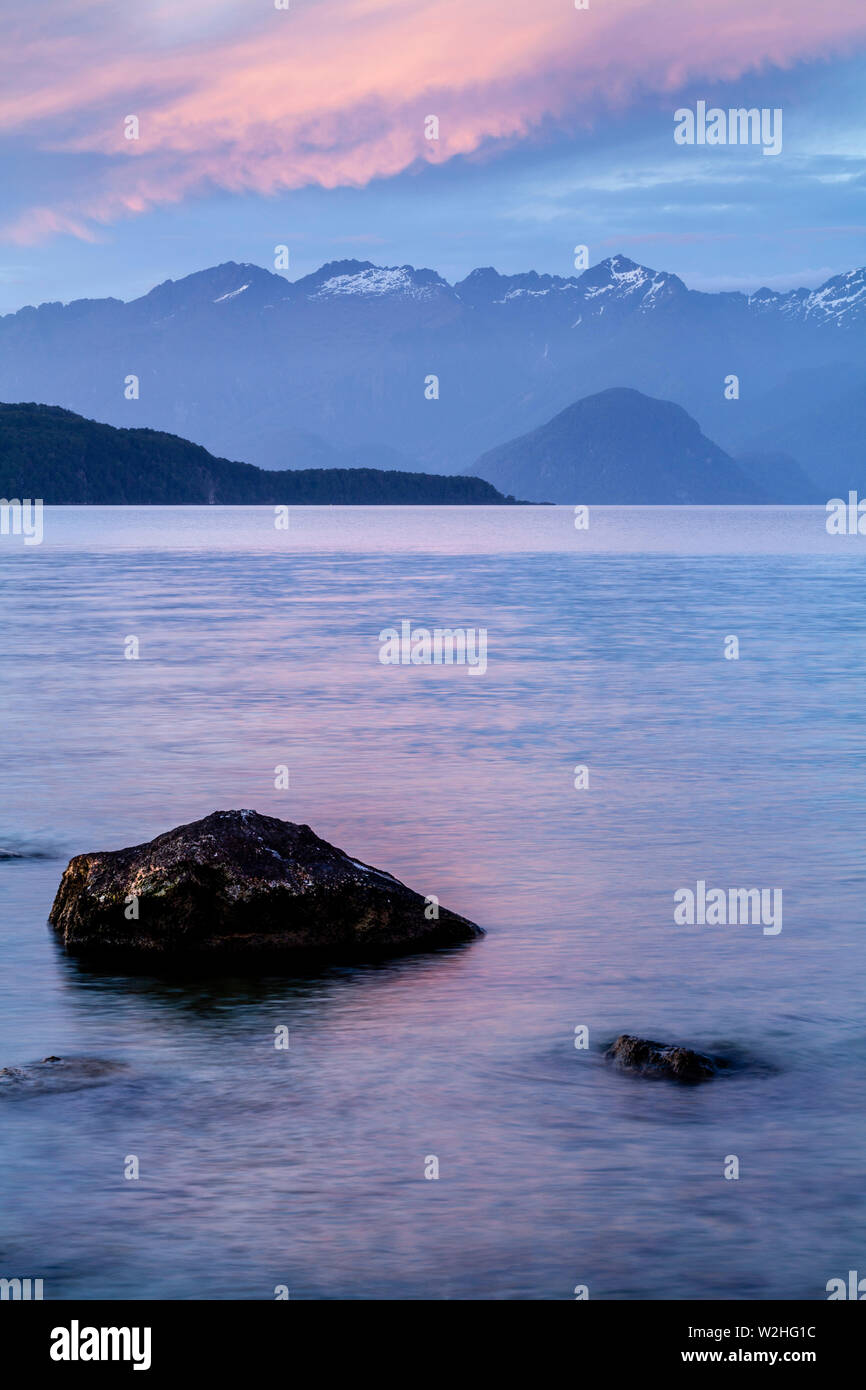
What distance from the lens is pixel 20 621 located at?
60375 mm

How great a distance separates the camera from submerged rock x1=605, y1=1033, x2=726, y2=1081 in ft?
41.3

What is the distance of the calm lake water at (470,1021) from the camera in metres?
9.91

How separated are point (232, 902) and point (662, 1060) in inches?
A: 188

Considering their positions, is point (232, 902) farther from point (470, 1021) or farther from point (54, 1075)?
point (54, 1075)

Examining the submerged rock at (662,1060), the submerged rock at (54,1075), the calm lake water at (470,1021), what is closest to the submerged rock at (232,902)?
the calm lake water at (470,1021)

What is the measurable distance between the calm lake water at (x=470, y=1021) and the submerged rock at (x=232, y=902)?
21.4 inches

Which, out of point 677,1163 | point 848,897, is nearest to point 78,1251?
point 677,1163

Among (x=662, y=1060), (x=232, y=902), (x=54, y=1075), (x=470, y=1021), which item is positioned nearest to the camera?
(x=54, y=1075)

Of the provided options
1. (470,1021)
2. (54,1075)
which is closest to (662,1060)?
(470,1021)

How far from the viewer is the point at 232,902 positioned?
51.0 ft

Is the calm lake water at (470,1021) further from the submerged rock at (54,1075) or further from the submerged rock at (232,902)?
the submerged rock at (232,902)

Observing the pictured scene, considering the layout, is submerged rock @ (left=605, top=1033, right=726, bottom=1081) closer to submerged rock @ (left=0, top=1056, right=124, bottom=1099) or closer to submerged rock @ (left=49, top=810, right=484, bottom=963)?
submerged rock @ (left=49, top=810, right=484, bottom=963)

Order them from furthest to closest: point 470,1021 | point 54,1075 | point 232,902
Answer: point 232,902 < point 470,1021 < point 54,1075

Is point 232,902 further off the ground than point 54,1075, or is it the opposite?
point 232,902
